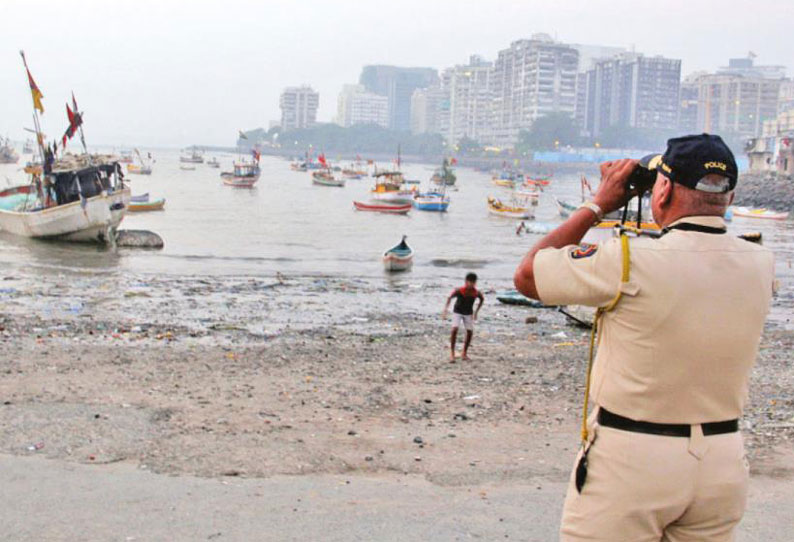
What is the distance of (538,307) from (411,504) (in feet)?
48.4

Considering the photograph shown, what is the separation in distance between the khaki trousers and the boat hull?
1380 inches

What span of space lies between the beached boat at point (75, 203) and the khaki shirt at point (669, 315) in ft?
115

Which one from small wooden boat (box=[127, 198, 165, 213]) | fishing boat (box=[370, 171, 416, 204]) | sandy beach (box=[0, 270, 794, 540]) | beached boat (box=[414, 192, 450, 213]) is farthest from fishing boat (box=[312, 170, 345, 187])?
sandy beach (box=[0, 270, 794, 540])

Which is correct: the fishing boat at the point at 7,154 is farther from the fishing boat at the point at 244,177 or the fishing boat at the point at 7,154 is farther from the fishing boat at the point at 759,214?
the fishing boat at the point at 759,214

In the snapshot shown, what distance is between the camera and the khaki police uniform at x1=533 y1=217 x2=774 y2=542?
8.46 ft

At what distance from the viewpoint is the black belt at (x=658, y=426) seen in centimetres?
260

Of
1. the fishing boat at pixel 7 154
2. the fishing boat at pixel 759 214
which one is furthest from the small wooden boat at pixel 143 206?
the fishing boat at pixel 7 154

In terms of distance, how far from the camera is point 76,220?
3550cm

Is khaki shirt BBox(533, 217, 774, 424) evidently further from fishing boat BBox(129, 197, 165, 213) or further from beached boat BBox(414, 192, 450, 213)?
beached boat BBox(414, 192, 450, 213)

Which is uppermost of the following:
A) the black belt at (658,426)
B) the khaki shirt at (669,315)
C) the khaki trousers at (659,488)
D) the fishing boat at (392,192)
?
the khaki shirt at (669,315)

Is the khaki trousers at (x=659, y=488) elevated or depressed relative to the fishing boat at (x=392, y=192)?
elevated

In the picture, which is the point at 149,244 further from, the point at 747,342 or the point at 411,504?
the point at 747,342

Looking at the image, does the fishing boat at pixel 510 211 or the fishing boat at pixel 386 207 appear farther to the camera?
the fishing boat at pixel 386 207

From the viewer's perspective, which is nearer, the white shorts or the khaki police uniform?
the khaki police uniform
